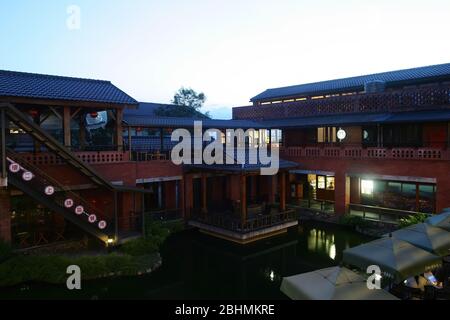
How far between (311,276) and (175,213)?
1468 centimetres

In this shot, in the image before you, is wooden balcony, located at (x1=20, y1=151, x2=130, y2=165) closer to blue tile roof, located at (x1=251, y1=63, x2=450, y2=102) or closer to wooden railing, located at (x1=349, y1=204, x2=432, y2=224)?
wooden railing, located at (x1=349, y1=204, x2=432, y2=224)

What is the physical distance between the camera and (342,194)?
2489 centimetres

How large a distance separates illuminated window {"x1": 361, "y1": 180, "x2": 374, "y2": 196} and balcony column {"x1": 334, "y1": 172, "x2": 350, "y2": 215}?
1.86 metres

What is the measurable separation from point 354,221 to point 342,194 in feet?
8.41

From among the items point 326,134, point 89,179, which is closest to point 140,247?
point 89,179

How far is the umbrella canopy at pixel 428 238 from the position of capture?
12.0 metres

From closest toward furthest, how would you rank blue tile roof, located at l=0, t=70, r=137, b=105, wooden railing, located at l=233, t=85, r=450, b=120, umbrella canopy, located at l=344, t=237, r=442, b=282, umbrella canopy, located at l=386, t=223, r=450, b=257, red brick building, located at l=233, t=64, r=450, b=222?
umbrella canopy, located at l=344, t=237, r=442, b=282
umbrella canopy, located at l=386, t=223, r=450, b=257
blue tile roof, located at l=0, t=70, r=137, b=105
red brick building, located at l=233, t=64, r=450, b=222
wooden railing, located at l=233, t=85, r=450, b=120

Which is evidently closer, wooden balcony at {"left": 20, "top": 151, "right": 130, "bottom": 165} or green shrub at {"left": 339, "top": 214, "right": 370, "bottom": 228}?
wooden balcony at {"left": 20, "top": 151, "right": 130, "bottom": 165}

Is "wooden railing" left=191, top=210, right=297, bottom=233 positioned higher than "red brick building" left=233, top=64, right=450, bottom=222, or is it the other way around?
"red brick building" left=233, top=64, right=450, bottom=222

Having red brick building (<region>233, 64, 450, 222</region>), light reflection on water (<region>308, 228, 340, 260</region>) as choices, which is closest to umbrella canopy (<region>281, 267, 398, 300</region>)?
light reflection on water (<region>308, 228, 340, 260</region>)

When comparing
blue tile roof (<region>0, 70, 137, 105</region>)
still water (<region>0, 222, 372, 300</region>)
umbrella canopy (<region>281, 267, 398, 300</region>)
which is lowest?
still water (<region>0, 222, 372, 300</region>)

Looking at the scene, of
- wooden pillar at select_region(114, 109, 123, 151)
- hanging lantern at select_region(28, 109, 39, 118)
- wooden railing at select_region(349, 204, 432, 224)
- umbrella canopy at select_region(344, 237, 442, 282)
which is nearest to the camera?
umbrella canopy at select_region(344, 237, 442, 282)

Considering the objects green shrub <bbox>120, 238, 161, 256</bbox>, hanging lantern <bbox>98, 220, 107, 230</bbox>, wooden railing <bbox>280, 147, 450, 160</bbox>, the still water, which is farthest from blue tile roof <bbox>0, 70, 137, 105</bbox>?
wooden railing <bbox>280, 147, 450, 160</bbox>

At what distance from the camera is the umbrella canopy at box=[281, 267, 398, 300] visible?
8.49 m
